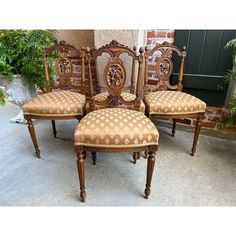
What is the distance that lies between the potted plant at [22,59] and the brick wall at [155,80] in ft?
3.66

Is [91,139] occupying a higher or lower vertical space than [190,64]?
lower

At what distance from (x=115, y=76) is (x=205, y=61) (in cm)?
110

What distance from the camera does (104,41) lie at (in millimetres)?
1986

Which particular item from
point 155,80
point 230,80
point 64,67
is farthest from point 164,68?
point 64,67

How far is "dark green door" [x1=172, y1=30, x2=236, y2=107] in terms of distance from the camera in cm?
182

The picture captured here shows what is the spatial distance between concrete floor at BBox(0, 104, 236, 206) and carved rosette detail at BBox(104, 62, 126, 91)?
74cm

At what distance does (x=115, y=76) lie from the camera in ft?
4.42

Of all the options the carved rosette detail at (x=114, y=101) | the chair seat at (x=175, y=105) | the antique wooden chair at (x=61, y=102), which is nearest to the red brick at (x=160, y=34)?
the chair seat at (x=175, y=105)

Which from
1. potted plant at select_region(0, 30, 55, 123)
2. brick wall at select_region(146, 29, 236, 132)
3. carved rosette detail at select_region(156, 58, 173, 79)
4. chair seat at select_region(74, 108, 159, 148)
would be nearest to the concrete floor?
brick wall at select_region(146, 29, 236, 132)

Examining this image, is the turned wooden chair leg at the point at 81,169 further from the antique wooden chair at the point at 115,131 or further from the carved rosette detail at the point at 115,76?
the carved rosette detail at the point at 115,76

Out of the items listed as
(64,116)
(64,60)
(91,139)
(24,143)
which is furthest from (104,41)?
(24,143)

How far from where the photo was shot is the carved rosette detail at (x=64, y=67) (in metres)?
1.84
